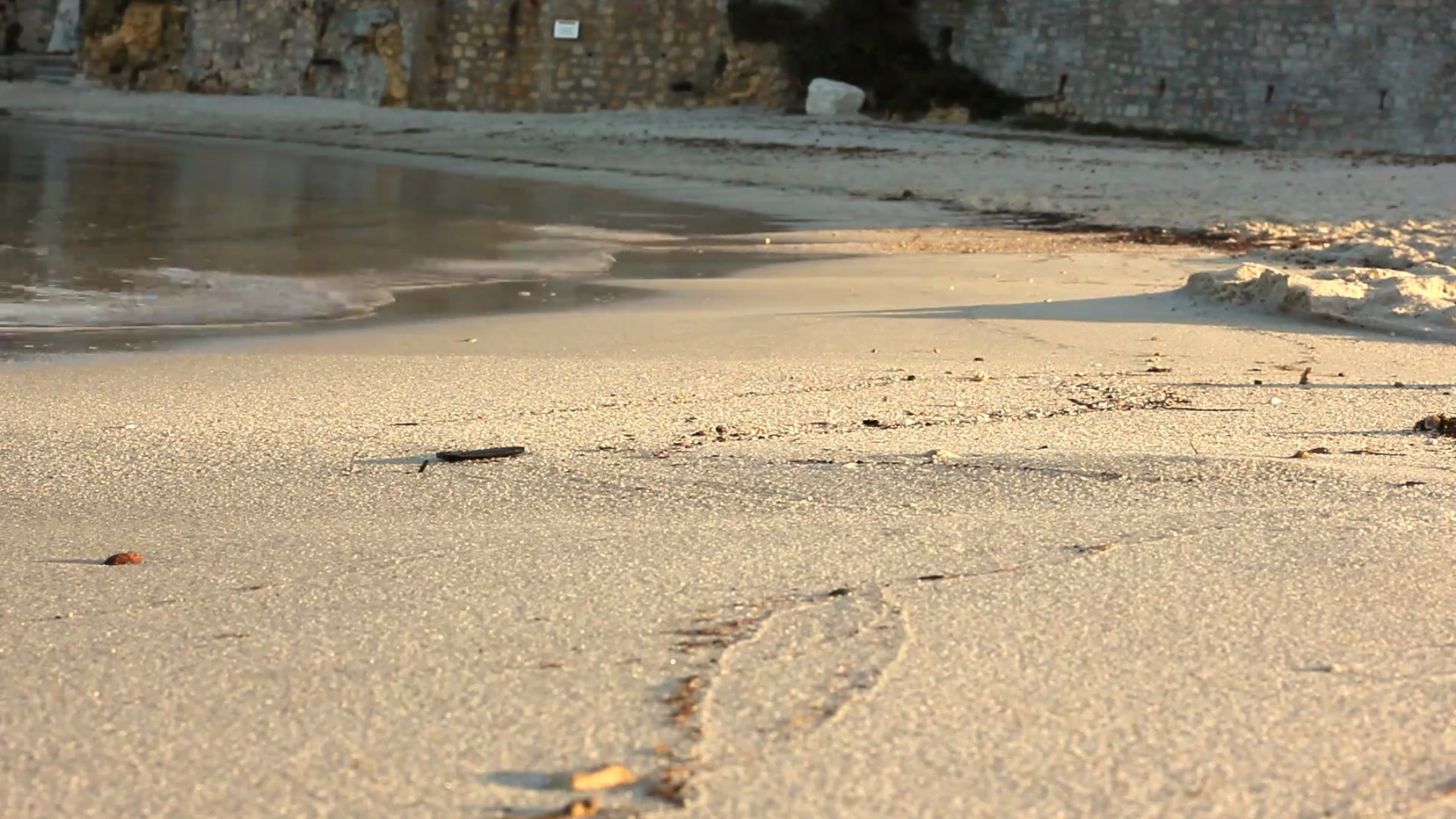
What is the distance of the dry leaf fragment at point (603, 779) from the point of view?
1.90 meters

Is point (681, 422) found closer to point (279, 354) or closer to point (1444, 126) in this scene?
point (279, 354)

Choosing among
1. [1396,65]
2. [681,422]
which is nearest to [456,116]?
[1396,65]

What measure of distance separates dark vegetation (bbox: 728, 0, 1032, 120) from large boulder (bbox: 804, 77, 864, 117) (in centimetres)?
25

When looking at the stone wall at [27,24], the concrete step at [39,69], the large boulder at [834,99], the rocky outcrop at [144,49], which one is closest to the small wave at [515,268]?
the large boulder at [834,99]

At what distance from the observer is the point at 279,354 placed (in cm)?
611

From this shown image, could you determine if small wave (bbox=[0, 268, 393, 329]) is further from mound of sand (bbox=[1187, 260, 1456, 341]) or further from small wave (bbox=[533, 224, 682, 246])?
mound of sand (bbox=[1187, 260, 1456, 341])

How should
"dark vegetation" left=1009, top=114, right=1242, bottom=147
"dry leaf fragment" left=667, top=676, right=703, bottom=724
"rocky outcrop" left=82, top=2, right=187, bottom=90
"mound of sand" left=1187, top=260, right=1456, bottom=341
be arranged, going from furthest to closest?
"rocky outcrop" left=82, top=2, right=187, bottom=90 → "dark vegetation" left=1009, top=114, right=1242, bottom=147 → "mound of sand" left=1187, top=260, right=1456, bottom=341 → "dry leaf fragment" left=667, top=676, right=703, bottom=724

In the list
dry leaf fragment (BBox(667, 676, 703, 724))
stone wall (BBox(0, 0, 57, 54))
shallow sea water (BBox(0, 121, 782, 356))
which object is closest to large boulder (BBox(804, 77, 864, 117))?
shallow sea water (BBox(0, 121, 782, 356))

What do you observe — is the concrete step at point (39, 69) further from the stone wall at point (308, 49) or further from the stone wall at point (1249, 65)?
the stone wall at point (1249, 65)

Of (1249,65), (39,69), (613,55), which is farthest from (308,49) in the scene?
(1249,65)

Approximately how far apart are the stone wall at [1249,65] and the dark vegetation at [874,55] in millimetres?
470

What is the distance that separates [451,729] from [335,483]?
1568mm

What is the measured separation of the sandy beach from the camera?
197 cm

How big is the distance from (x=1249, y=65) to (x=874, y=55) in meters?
4.78
